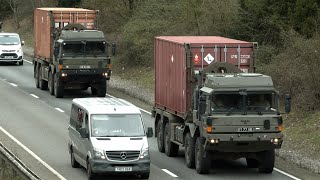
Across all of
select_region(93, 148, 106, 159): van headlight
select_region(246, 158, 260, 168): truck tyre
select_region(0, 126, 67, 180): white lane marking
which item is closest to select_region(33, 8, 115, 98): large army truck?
select_region(0, 126, 67, 180): white lane marking

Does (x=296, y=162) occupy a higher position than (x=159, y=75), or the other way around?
(x=159, y=75)

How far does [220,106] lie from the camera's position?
25.8 metres

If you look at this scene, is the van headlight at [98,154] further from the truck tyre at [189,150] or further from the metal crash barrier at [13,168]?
the truck tyre at [189,150]

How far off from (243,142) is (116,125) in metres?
3.33

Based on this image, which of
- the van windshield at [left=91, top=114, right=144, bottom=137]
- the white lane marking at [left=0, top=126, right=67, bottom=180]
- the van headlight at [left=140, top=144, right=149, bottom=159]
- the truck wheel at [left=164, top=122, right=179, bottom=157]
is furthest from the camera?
the truck wheel at [left=164, top=122, right=179, bottom=157]

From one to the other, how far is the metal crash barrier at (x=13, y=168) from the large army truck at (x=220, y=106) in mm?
5112

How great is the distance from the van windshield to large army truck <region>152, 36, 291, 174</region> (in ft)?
5.72

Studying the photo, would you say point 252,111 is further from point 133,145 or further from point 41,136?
point 41,136

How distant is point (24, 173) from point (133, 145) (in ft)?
12.6

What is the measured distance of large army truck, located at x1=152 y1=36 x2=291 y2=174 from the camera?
25484 mm

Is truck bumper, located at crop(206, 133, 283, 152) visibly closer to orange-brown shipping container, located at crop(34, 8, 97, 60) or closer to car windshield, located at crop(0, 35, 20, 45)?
orange-brown shipping container, located at crop(34, 8, 97, 60)

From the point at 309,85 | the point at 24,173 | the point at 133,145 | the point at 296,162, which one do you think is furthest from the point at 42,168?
Answer: the point at 309,85

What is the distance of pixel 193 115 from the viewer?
26812 mm

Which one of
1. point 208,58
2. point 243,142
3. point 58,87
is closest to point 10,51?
point 58,87
